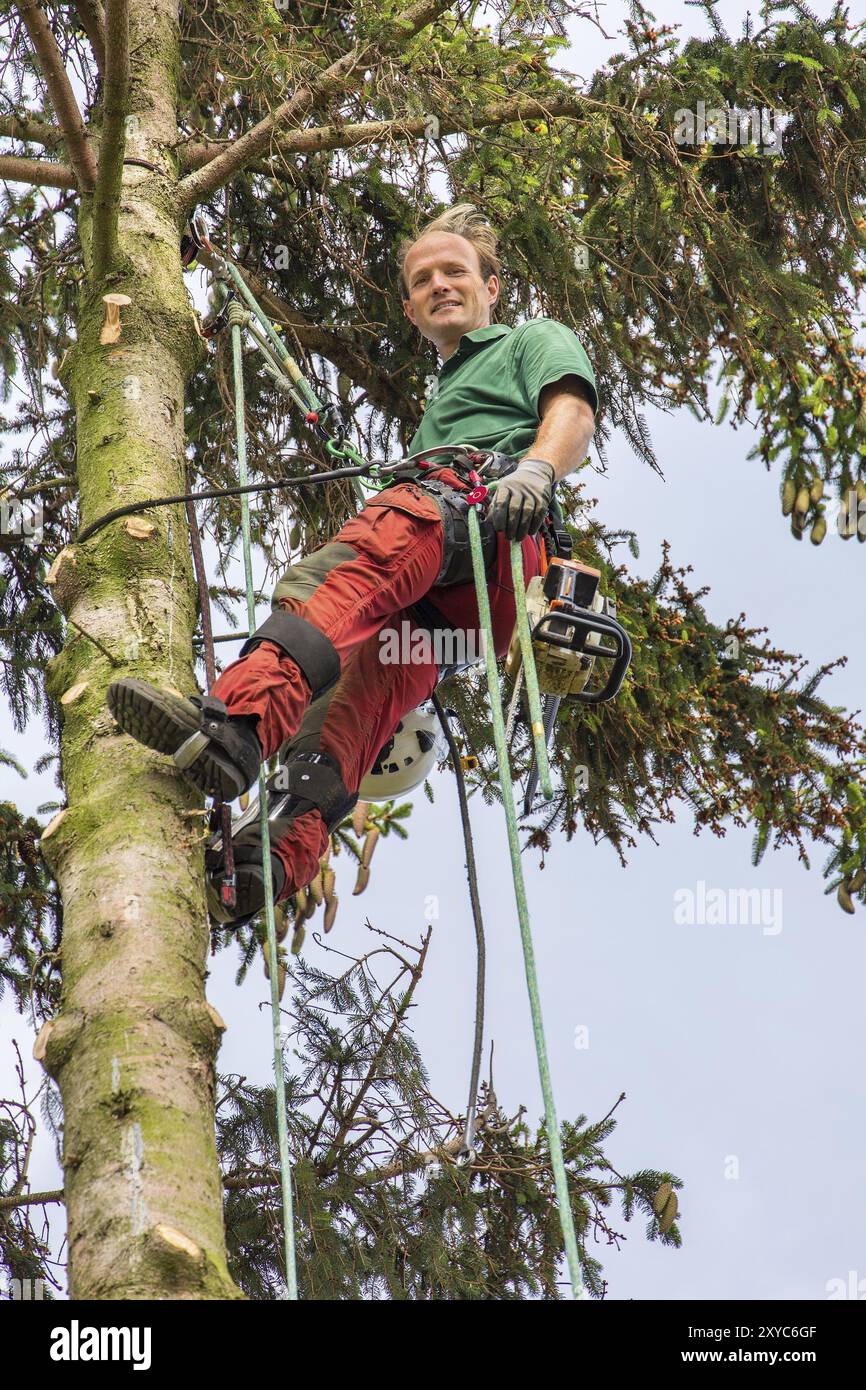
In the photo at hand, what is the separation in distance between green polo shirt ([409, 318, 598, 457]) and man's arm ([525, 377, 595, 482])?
3 cm

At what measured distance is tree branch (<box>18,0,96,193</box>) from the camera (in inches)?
139

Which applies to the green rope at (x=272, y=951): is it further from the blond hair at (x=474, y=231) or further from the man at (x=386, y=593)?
the blond hair at (x=474, y=231)

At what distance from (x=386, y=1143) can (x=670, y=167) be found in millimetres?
3115

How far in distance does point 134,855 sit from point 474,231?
2.44m

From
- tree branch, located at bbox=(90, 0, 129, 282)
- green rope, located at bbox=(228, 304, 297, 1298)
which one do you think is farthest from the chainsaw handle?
tree branch, located at bbox=(90, 0, 129, 282)

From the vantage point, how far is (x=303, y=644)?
327 cm

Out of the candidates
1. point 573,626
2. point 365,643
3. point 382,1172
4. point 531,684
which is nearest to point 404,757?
point 365,643

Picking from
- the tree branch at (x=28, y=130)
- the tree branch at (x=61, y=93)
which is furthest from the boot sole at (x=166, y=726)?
the tree branch at (x=28, y=130)

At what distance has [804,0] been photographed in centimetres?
522

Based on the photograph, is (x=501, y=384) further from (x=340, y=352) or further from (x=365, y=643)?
(x=340, y=352)

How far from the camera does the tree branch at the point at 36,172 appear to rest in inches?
Answer: 174

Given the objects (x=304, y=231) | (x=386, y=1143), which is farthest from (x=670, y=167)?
(x=386, y=1143)
